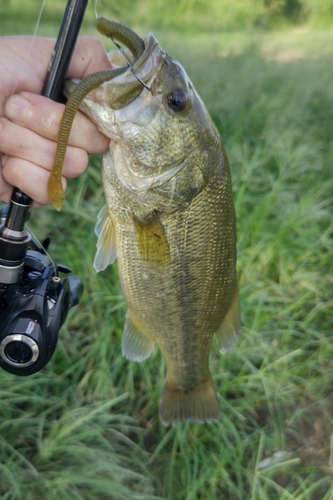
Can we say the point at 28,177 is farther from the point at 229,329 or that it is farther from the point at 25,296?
the point at 229,329

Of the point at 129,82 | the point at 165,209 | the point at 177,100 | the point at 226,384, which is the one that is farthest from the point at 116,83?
the point at 226,384

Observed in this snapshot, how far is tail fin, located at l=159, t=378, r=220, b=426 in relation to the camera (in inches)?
72.8

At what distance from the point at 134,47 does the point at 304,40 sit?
5.88 metres

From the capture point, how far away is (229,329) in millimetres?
1667

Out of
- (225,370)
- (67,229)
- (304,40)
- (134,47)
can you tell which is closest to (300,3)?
(304,40)

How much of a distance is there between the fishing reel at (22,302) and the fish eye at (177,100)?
492 mm

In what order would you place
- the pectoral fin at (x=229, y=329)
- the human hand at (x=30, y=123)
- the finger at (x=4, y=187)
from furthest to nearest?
the pectoral fin at (x=229, y=329) → the finger at (x=4, y=187) → the human hand at (x=30, y=123)

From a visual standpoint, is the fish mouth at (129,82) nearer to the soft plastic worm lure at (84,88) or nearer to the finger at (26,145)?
the soft plastic worm lure at (84,88)

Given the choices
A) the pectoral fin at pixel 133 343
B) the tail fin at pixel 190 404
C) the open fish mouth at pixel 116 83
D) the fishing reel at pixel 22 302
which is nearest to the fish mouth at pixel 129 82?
the open fish mouth at pixel 116 83

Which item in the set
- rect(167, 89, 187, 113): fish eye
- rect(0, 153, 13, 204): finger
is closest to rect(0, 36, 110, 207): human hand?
rect(0, 153, 13, 204): finger

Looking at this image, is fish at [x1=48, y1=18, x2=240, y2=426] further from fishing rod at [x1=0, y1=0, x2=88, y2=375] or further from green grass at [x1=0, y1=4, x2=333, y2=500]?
green grass at [x1=0, y1=4, x2=333, y2=500]

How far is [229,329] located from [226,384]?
1.02 meters

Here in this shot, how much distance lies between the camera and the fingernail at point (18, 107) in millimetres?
1112

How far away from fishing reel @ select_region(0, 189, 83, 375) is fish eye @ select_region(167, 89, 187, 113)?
19.4 inches
